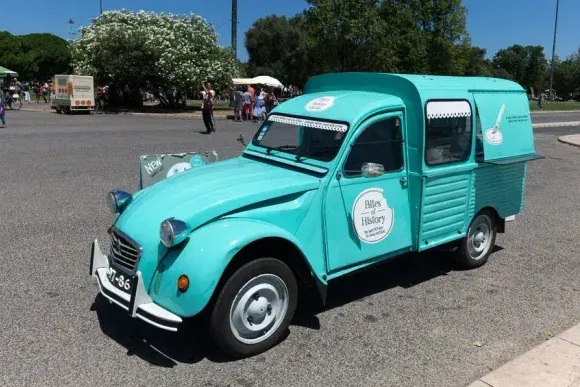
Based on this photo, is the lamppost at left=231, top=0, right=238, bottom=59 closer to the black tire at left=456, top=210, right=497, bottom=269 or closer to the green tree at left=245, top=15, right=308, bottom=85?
the green tree at left=245, top=15, right=308, bottom=85

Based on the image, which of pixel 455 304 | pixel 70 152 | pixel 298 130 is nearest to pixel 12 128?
pixel 70 152

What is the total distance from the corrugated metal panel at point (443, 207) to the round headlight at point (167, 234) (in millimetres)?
2333

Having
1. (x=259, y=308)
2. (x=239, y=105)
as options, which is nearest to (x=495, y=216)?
(x=259, y=308)

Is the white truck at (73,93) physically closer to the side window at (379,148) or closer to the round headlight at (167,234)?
the side window at (379,148)

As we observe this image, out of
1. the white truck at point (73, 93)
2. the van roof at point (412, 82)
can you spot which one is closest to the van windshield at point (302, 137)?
the van roof at point (412, 82)

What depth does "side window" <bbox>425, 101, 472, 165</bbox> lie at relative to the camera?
456cm

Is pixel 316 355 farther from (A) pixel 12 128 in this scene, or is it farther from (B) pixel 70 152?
(A) pixel 12 128

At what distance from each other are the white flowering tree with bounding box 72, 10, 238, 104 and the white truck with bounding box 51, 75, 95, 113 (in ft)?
6.32

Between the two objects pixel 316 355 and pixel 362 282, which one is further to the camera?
pixel 362 282

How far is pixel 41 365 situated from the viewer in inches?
132

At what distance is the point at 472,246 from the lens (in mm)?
5426

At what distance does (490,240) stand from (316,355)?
294cm

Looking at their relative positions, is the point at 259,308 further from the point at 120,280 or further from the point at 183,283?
the point at 120,280

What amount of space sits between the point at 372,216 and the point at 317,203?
0.60 m
